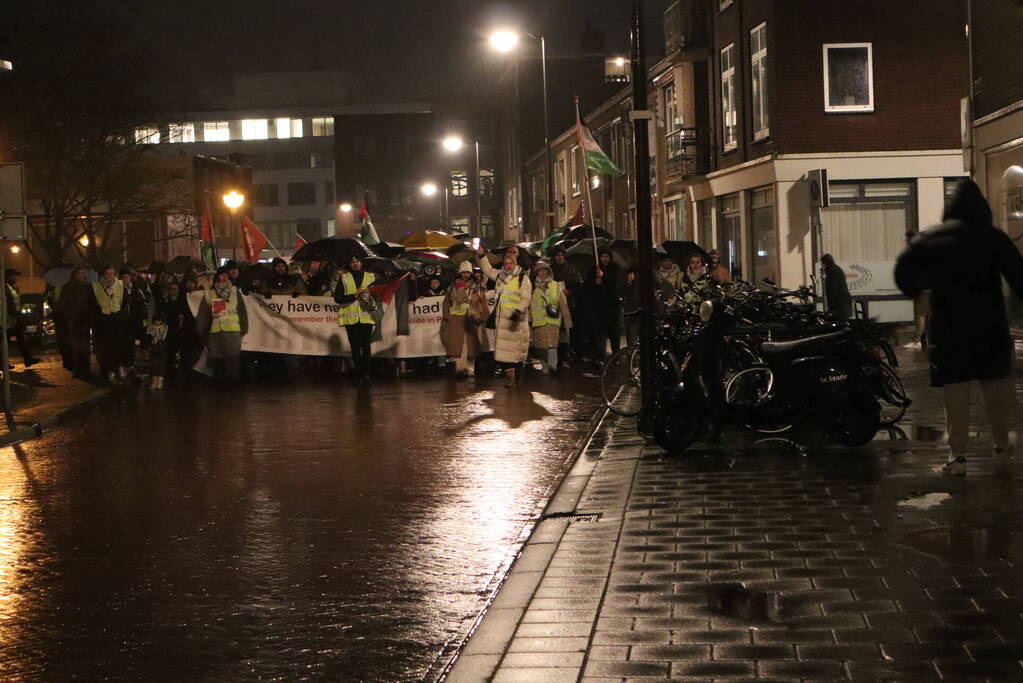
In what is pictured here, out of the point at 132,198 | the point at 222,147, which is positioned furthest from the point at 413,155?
the point at 132,198

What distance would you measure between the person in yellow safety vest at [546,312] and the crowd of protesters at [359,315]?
14mm

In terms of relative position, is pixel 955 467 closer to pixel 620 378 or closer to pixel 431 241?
pixel 620 378

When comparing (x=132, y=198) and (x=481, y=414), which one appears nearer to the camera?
(x=481, y=414)

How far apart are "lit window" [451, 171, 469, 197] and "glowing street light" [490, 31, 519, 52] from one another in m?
69.8

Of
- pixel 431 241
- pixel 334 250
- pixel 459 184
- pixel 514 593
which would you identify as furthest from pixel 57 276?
pixel 459 184

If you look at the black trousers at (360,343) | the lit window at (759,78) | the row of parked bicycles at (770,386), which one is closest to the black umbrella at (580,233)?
the lit window at (759,78)

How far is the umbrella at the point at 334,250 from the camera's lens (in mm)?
26500

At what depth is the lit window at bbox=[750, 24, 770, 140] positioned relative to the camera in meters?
31.7

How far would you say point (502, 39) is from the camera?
1085 inches

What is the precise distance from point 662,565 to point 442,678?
192 cm

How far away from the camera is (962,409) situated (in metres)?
9.25

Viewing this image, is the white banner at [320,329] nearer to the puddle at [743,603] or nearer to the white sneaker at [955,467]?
the white sneaker at [955,467]

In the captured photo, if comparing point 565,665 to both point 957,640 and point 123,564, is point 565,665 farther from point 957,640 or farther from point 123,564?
point 123,564

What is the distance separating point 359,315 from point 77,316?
16.3 feet
